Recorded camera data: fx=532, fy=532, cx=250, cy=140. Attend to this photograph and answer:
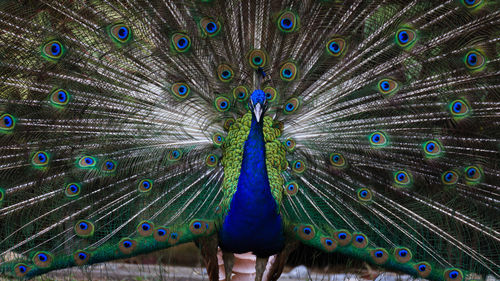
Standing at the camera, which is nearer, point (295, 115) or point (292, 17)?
point (292, 17)

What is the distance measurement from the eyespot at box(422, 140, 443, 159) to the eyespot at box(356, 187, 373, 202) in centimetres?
39

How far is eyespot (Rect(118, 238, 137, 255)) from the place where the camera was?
9.30 ft

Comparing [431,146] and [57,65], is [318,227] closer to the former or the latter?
[431,146]

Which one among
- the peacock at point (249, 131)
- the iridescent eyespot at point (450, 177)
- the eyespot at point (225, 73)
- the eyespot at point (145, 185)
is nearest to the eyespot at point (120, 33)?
the peacock at point (249, 131)

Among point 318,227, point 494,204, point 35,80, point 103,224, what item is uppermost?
point 35,80

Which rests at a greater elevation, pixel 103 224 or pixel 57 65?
pixel 57 65

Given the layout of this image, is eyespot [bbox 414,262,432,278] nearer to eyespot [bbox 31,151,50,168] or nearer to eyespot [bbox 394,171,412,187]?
A: eyespot [bbox 394,171,412,187]

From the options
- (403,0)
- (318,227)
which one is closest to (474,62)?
(403,0)

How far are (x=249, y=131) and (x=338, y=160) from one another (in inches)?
23.8

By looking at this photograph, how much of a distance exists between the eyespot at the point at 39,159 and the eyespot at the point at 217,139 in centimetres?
93

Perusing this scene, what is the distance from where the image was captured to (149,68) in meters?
2.99

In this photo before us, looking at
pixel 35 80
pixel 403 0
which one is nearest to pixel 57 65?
pixel 35 80

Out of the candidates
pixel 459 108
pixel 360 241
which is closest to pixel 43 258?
pixel 360 241

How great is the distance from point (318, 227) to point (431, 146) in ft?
2.60
